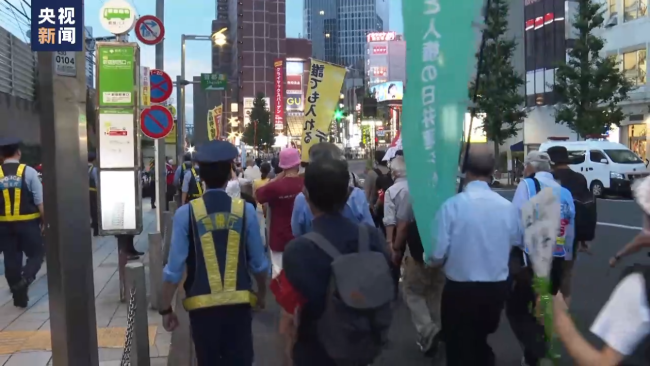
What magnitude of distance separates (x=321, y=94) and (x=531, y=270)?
22.4ft

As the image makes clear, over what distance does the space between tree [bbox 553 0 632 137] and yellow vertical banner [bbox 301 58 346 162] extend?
1049 inches

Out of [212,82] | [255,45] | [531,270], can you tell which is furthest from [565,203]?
[255,45]

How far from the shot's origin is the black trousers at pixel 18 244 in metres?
8.94

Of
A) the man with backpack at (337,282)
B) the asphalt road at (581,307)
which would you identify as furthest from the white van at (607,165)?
the man with backpack at (337,282)

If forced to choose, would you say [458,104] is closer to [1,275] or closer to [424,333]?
[424,333]

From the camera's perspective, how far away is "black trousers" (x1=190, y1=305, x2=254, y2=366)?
4.35 m

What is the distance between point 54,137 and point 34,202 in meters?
4.56

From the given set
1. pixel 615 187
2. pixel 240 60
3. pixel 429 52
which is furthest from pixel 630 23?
pixel 240 60

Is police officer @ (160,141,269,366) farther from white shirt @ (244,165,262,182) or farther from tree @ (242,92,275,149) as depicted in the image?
tree @ (242,92,275,149)

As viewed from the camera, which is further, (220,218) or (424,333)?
(424,333)

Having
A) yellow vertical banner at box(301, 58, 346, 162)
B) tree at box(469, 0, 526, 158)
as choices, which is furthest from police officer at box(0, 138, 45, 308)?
tree at box(469, 0, 526, 158)

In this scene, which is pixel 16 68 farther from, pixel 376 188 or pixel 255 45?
pixel 255 45

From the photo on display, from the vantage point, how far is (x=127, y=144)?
10.5m

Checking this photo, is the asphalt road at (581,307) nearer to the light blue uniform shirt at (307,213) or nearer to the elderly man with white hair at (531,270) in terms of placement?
the elderly man with white hair at (531,270)
